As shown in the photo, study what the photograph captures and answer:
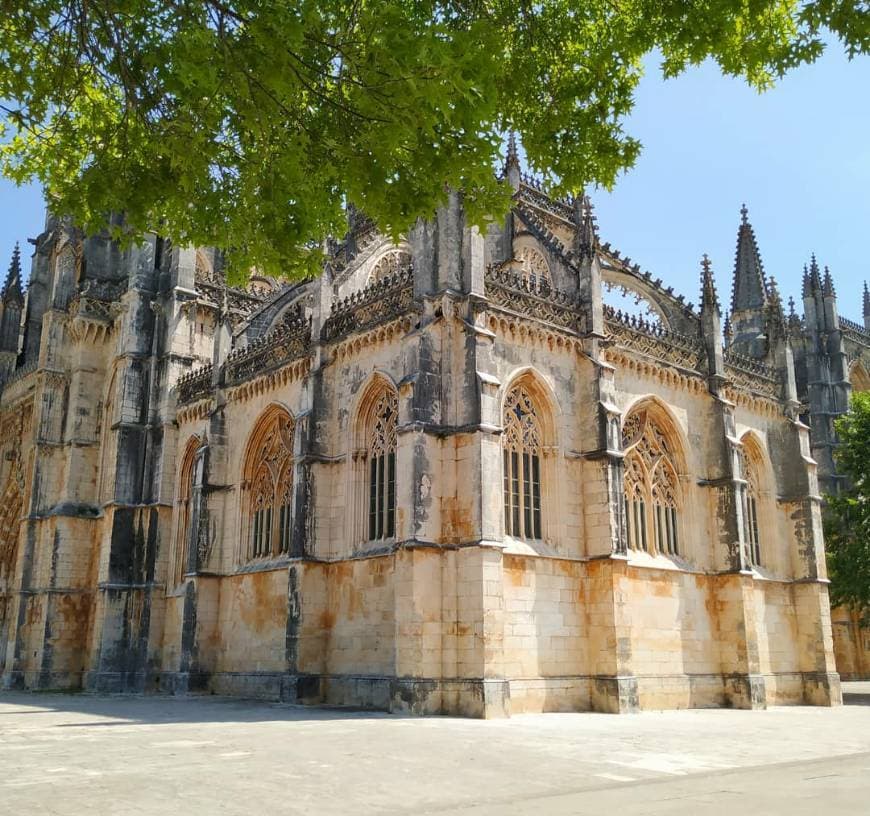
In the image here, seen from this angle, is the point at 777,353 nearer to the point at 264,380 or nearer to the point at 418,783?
the point at 264,380

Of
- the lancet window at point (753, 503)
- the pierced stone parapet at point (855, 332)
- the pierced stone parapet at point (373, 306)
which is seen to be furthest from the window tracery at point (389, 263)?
the pierced stone parapet at point (855, 332)

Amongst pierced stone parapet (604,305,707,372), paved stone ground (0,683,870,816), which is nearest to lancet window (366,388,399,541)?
paved stone ground (0,683,870,816)

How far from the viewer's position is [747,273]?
1492 inches

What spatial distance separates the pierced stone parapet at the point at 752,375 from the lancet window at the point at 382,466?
34.4 ft

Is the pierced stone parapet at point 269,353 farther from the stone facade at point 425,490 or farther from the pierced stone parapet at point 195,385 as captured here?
the pierced stone parapet at point 195,385

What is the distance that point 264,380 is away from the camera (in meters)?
24.3

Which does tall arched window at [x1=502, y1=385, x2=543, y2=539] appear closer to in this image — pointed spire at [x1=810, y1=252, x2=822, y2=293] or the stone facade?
the stone facade

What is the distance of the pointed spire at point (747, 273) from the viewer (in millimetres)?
37156

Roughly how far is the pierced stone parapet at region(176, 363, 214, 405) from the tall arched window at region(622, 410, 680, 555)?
1256 centimetres

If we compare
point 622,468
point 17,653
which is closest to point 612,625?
point 622,468

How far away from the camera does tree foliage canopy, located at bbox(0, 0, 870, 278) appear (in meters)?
7.04

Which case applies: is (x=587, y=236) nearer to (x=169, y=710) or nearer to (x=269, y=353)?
(x=269, y=353)

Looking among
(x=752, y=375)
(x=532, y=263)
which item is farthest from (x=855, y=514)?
(x=532, y=263)

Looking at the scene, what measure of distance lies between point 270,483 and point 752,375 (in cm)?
1443
